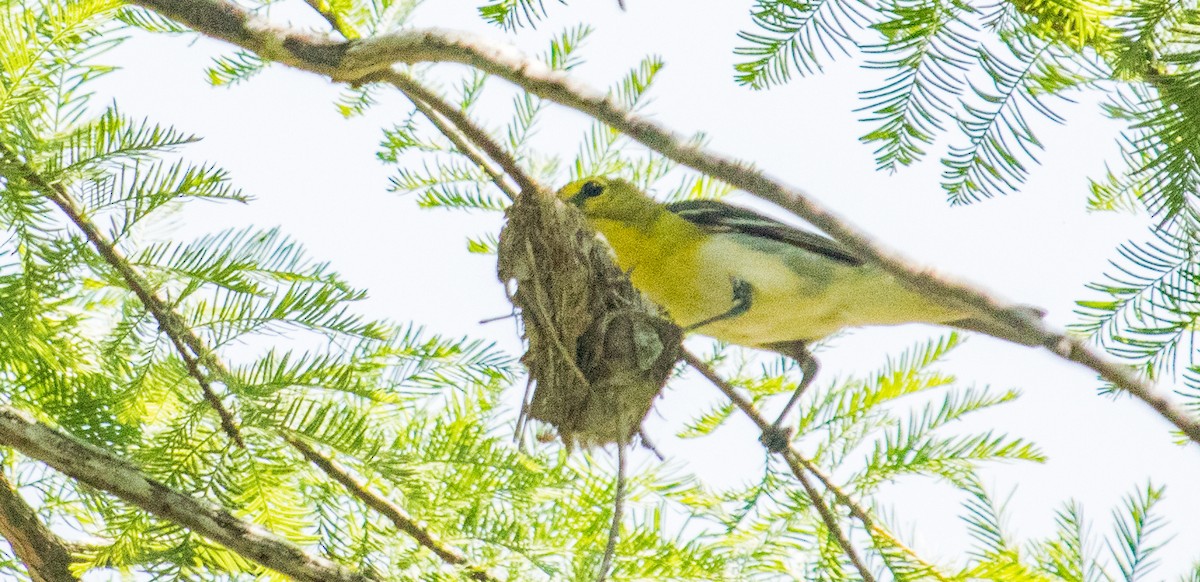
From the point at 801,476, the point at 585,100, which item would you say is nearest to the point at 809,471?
the point at 801,476

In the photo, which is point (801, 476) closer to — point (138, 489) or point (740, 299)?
point (740, 299)

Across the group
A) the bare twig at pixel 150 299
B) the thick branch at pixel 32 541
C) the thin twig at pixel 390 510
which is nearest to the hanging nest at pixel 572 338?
the thin twig at pixel 390 510

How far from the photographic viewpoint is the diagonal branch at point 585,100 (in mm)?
1548

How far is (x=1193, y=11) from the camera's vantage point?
5.76ft

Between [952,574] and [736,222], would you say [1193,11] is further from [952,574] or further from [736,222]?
[736,222]

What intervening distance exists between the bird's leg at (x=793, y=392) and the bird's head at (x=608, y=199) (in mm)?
733

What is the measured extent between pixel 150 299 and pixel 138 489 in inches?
15.4

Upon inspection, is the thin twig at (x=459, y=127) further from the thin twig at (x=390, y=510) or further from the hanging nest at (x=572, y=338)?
the thin twig at (x=390, y=510)

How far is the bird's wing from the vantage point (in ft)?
12.6

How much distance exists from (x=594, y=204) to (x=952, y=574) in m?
1.73

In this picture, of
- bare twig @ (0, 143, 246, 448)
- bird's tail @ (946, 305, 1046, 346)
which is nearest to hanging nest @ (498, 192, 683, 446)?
bird's tail @ (946, 305, 1046, 346)

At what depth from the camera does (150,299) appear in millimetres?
2053

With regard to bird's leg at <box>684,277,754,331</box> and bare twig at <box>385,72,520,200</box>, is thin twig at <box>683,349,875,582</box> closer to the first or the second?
bird's leg at <box>684,277,754,331</box>

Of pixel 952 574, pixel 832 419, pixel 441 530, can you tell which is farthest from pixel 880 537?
pixel 441 530
